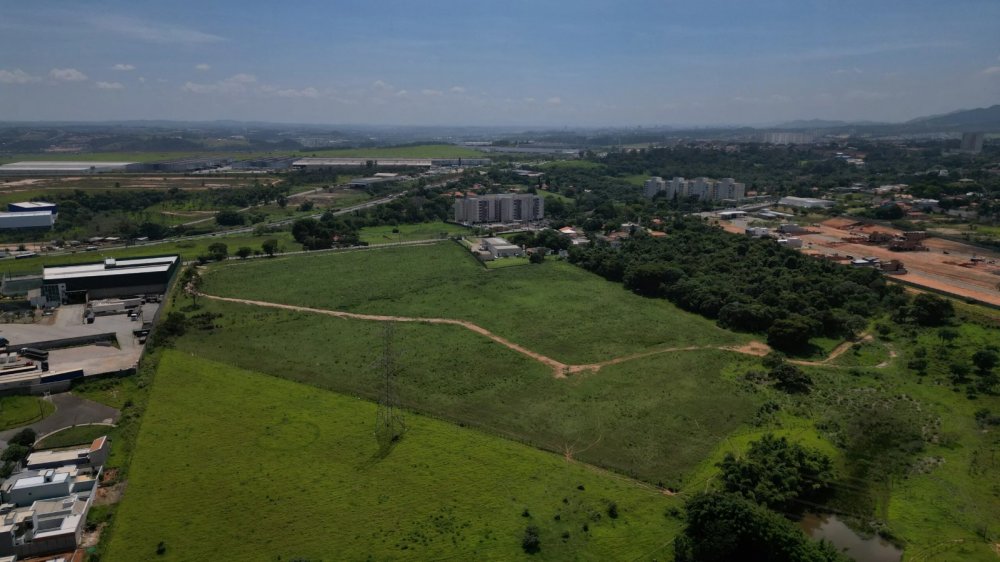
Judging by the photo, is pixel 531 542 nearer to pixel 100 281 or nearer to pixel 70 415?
pixel 70 415

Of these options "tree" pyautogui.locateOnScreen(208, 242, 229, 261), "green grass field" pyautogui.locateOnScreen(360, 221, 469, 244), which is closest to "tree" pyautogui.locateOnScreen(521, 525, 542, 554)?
"tree" pyautogui.locateOnScreen(208, 242, 229, 261)

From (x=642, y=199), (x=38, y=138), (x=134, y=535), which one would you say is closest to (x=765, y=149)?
(x=642, y=199)

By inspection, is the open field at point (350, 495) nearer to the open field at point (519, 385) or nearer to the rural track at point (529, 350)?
the open field at point (519, 385)

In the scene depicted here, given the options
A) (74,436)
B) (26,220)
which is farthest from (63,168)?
(74,436)

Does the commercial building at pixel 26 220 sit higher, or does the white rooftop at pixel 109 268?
the commercial building at pixel 26 220

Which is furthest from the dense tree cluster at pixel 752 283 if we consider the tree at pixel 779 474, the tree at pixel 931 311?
the tree at pixel 779 474

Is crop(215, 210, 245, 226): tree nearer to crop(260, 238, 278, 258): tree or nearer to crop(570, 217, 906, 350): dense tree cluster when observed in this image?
crop(260, 238, 278, 258): tree
